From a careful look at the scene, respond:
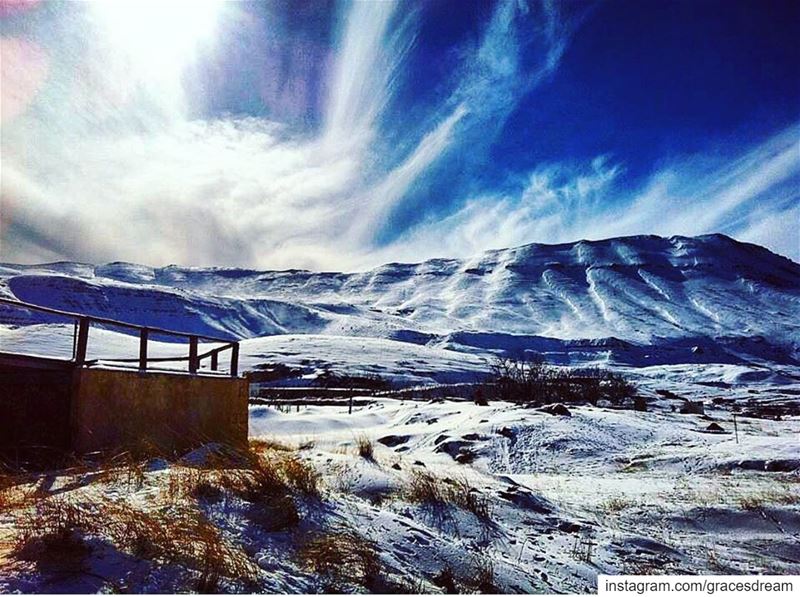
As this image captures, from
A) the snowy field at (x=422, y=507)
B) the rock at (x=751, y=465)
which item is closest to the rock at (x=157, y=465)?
the snowy field at (x=422, y=507)

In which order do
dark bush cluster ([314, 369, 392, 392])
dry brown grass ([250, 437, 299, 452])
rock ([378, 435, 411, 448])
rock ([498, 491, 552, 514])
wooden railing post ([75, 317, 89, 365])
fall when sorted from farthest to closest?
dark bush cluster ([314, 369, 392, 392]) → rock ([378, 435, 411, 448]) → dry brown grass ([250, 437, 299, 452]) → rock ([498, 491, 552, 514]) → wooden railing post ([75, 317, 89, 365])

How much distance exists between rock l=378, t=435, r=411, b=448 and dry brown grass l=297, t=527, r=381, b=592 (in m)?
14.1

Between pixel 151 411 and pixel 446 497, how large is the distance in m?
4.62

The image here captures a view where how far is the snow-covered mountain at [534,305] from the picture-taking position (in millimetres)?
113812

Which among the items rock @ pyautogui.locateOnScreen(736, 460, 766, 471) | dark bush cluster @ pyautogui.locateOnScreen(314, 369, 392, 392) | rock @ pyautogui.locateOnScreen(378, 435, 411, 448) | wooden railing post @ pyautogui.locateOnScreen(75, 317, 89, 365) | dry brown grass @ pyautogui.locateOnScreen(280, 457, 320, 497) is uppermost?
dark bush cluster @ pyautogui.locateOnScreen(314, 369, 392, 392)

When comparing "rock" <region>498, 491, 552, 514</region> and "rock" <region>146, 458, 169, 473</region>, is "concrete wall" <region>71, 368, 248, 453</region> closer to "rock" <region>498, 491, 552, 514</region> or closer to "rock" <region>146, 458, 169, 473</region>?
"rock" <region>146, 458, 169, 473</region>

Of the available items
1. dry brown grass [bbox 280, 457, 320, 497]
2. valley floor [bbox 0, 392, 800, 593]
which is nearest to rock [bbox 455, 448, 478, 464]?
valley floor [bbox 0, 392, 800, 593]

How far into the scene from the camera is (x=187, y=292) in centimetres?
13350

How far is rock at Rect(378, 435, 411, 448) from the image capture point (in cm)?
1948

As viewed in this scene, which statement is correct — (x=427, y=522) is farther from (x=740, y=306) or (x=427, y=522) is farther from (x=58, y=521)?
(x=740, y=306)

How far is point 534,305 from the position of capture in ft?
513

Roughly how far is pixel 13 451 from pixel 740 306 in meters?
167

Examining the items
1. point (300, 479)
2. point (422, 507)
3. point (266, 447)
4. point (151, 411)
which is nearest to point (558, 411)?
point (266, 447)

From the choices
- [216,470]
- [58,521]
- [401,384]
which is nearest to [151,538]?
[58,521]
